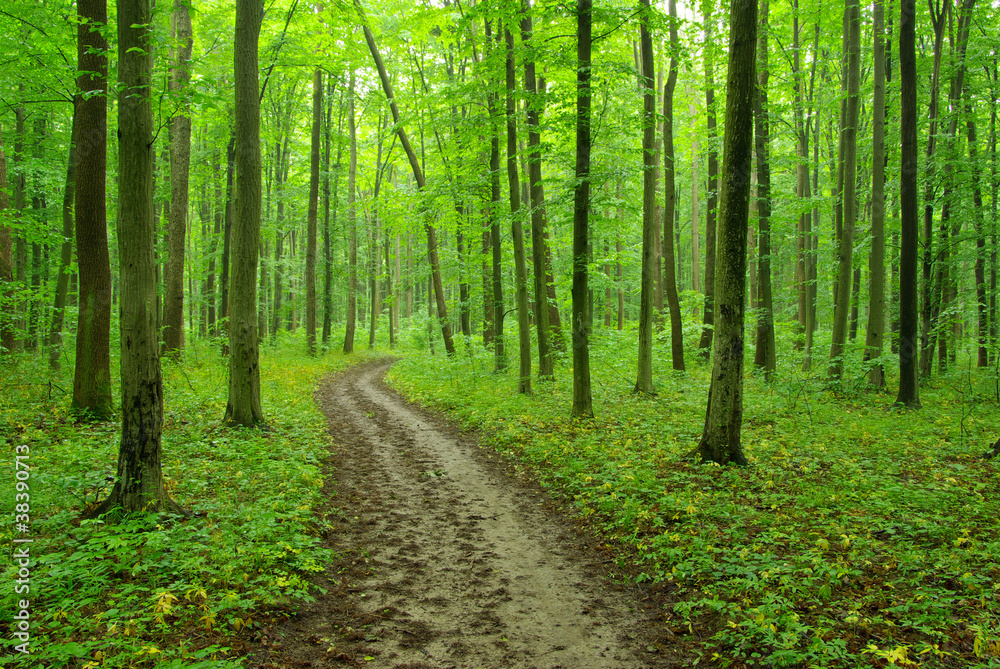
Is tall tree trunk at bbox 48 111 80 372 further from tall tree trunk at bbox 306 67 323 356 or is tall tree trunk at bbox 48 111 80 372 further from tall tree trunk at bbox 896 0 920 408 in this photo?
tall tree trunk at bbox 896 0 920 408

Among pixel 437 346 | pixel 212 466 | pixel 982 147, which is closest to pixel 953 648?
pixel 212 466

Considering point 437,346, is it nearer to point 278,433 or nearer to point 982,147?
point 278,433

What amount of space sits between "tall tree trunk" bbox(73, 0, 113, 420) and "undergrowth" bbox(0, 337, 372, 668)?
0.59 m

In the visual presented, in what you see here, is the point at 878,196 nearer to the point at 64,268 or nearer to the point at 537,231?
the point at 537,231

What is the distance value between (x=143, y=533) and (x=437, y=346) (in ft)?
82.6

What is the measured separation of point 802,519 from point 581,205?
6.46 m

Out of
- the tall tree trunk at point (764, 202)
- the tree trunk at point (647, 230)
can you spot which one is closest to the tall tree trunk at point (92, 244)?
the tree trunk at point (647, 230)

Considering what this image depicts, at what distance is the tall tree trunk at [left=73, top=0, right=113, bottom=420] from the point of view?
811 centimetres

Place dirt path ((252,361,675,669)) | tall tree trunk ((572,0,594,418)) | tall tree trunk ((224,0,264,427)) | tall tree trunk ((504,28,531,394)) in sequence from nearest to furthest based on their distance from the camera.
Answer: dirt path ((252,361,675,669)), tall tree trunk ((224,0,264,427)), tall tree trunk ((572,0,594,418)), tall tree trunk ((504,28,531,394))

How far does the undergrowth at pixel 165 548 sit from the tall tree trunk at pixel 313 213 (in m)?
14.4

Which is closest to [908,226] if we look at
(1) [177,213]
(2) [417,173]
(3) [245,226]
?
(3) [245,226]

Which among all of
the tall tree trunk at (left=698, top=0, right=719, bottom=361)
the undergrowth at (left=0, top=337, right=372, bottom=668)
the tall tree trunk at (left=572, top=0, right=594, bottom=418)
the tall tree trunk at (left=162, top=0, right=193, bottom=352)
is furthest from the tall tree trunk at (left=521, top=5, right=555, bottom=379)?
the tall tree trunk at (left=162, top=0, right=193, bottom=352)

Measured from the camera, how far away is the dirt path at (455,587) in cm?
379

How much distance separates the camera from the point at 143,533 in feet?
15.4
